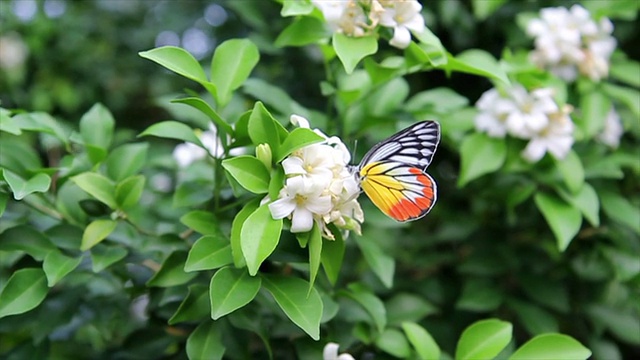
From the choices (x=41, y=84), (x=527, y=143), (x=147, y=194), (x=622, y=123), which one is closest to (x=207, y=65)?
(x=147, y=194)

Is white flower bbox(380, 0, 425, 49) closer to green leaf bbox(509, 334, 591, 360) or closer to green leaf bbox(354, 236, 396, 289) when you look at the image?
green leaf bbox(354, 236, 396, 289)

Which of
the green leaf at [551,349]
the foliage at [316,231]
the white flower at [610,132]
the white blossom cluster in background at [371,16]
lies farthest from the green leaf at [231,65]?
the white flower at [610,132]

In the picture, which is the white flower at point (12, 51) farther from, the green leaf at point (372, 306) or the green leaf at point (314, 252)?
the green leaf at point (314, 252)

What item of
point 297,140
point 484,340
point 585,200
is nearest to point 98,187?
point 297,140

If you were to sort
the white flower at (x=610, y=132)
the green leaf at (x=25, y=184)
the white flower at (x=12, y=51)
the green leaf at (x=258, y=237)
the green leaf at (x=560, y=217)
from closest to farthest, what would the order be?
the green leaf at (x=258, y=237) → the green leaf at (x=25, y=184) → the green leaf at (x=560, y=217) → the white flower at (x=610, y=132) → the white flower at (x=12, y=51)

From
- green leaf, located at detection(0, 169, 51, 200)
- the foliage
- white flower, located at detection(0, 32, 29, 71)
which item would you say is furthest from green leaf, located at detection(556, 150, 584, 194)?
white flower, located at detection(0, 32, 29, 71)
